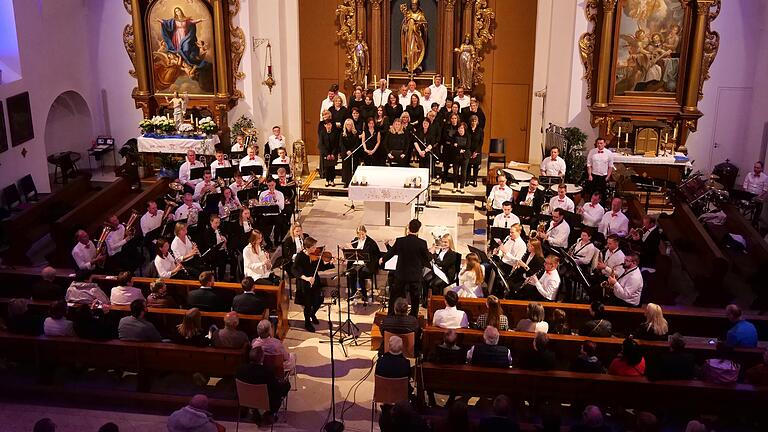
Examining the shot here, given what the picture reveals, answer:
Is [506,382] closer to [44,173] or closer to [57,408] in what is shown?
[57,408]

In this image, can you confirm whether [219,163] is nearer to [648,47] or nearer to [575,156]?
[575,156]

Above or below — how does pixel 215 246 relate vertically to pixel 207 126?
below

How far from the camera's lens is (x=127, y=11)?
19.3 m

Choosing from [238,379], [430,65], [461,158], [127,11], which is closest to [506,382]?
[238,379]

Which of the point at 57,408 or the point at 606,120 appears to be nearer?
the point at 57,408

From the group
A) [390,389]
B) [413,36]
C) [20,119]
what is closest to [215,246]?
[390,389]

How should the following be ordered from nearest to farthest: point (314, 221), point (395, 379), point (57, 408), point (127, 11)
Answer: point (395, 379) → point (57, 408) → point (314, 221) → point (127, 11)

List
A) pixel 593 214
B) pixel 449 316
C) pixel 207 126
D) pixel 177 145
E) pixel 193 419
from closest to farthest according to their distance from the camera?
pixel 193 419, pixel 449 316, pixel 593 214, pixel 177 145, pixel 207 126

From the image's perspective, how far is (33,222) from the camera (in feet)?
47.2

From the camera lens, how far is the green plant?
1709 cm

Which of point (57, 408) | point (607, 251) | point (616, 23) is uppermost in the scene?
point (616, 23)

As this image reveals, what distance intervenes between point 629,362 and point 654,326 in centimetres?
80

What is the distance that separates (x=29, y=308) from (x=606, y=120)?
1229cm

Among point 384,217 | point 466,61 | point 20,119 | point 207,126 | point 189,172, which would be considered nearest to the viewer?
point 384,217
